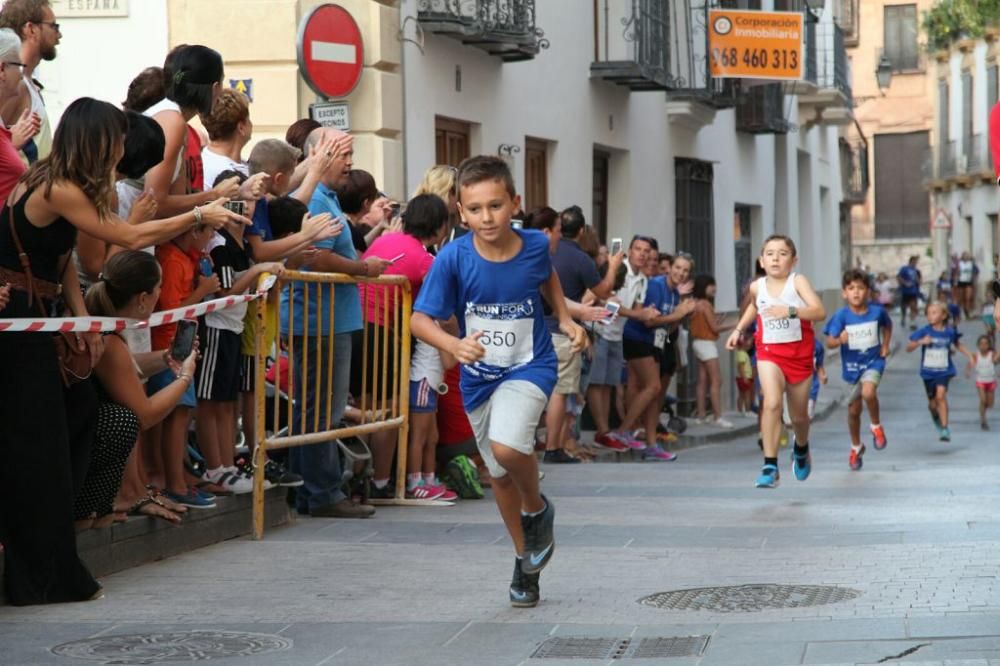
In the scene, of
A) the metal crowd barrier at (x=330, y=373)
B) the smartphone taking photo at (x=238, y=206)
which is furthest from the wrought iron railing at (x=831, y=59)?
the smartphone taking photo at (x=238, y=206)

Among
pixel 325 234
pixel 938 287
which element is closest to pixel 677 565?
pixel 325 234

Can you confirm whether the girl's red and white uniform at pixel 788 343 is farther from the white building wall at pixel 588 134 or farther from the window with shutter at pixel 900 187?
the window with shutter at pixel 900 187

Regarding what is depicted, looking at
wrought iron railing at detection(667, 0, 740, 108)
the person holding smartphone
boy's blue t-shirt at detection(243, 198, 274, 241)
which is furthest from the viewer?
wrought iron railing at detection(667, 0, 740, 108)

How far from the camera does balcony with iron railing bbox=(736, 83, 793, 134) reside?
29.8m

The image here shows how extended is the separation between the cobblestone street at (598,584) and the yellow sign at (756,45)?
1309 centimetres

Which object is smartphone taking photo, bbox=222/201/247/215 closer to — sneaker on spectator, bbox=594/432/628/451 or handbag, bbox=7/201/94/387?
handbag, bbox=7/201/94/387

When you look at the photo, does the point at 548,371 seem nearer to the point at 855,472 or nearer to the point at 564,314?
the point at 564,314

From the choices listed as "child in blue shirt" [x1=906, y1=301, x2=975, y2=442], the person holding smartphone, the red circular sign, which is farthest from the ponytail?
"child in blue shirt" [x1=906, y1=301, x2=975, y2=442]

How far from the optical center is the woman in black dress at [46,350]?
7.21 metres

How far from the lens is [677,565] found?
343 inches

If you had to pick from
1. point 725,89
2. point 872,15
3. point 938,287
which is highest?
point 872,15

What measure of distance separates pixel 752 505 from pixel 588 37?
10747 millimetres

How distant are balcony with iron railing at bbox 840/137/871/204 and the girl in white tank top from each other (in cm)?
3116

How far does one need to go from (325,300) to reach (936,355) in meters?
13.5
